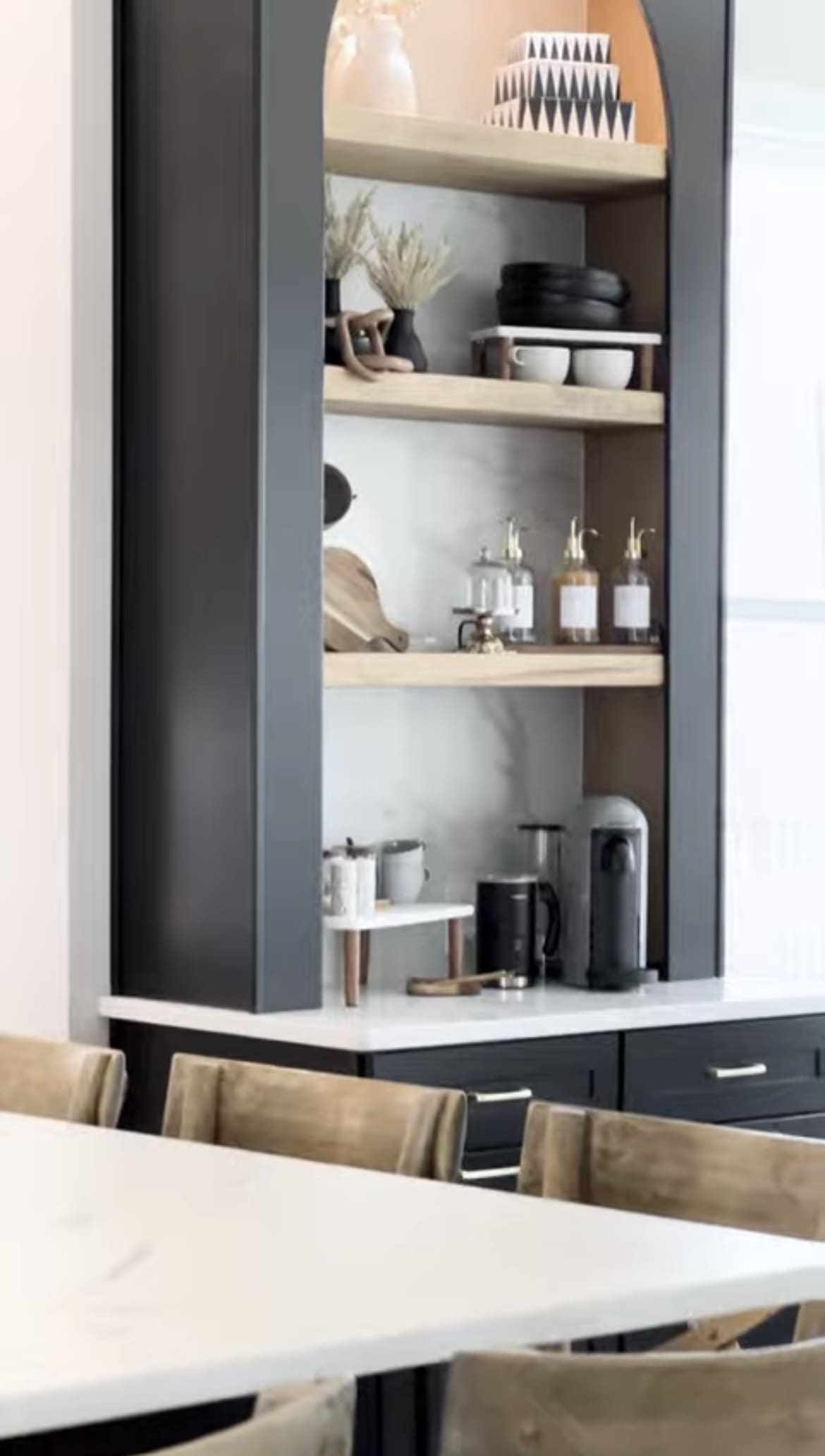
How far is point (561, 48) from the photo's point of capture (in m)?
4.67

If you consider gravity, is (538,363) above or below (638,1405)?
above

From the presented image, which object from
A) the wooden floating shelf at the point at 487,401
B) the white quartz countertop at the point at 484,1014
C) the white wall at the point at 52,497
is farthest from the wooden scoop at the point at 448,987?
the wooden floating shelf at the point at 487,401

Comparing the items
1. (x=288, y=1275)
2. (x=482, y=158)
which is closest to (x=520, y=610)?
(x=482, y=158)

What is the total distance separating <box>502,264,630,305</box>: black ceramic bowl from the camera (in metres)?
4.62

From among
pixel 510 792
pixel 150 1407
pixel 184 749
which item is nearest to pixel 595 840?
pixel 510 792

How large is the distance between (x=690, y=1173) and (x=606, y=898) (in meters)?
1.87

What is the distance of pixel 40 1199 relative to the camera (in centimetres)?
261

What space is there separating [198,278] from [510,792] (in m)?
1.09

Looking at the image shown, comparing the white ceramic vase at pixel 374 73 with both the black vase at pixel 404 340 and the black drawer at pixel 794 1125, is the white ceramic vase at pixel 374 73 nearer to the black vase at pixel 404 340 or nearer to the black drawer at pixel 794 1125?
the black vase at pixel 404 340

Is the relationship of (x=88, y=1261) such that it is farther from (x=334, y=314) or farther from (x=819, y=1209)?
(x=334, y=314)

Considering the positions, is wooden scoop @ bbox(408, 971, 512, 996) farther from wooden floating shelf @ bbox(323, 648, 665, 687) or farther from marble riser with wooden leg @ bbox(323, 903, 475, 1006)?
wooden floating shelf @ bbox(323, 648, 665, 687)

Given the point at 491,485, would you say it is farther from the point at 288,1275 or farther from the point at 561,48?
the point at 288,1275

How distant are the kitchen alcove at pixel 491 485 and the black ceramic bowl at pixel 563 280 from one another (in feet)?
0.40

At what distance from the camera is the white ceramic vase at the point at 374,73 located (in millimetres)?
4461
